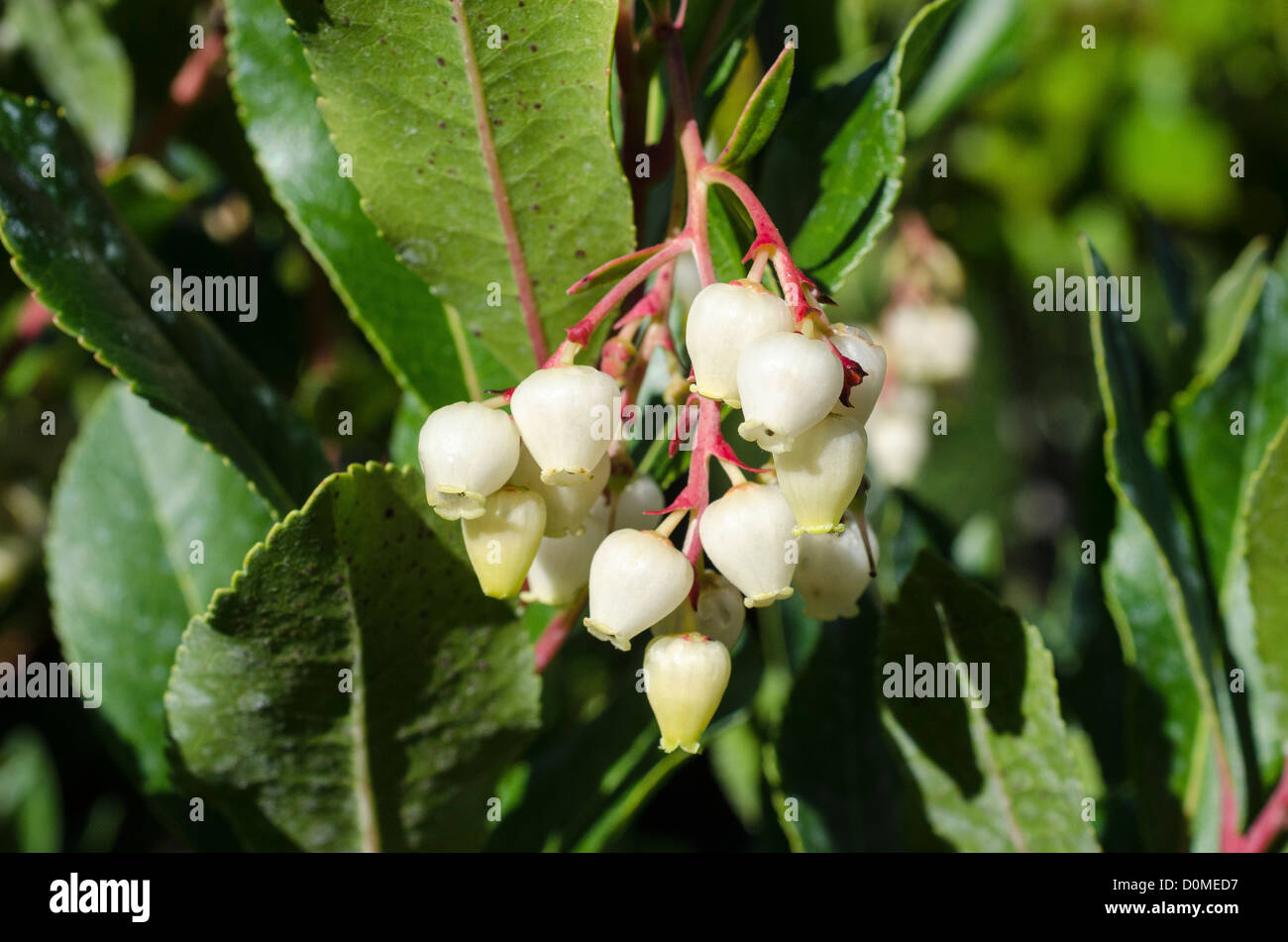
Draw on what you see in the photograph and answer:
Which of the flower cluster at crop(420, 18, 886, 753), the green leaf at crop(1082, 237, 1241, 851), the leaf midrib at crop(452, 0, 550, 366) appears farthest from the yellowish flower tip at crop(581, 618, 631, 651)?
the green leaf at crop(1082, 237, 1241, 851)

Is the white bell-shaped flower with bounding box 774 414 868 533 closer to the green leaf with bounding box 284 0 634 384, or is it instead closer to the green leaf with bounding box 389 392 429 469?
the green leaf with bounding box 284 0 634 384

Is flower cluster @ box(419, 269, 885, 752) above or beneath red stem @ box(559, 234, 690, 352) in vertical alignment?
beneath

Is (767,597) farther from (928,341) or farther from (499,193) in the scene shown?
(928,341)

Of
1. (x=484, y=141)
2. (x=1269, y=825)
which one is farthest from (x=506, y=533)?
(x=1269, y=825)

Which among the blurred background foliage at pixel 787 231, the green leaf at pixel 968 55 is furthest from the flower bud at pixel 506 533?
the green leaf at pixel 968 55

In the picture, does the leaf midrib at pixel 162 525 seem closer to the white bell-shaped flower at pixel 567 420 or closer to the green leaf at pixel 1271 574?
the white bell-shaped flower at pixel 567 420

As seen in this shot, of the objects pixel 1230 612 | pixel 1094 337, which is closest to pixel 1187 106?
pixel 1230 612
